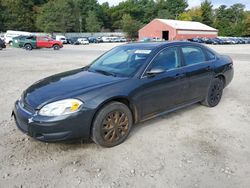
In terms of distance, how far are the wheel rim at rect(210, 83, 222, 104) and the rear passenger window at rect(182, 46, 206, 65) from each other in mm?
740

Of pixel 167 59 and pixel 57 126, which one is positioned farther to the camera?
pixel 167 59

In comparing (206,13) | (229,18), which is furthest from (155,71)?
(229,18)

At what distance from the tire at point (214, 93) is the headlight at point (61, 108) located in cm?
314

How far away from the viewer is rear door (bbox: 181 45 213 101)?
472cm

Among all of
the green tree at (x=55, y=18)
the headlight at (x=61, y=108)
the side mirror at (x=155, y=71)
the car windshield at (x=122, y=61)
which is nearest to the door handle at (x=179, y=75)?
the side mirror at (x=155, y=71)

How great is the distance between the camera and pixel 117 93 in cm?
365

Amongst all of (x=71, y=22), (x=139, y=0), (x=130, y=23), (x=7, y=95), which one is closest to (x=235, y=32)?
(x=130, y=23)

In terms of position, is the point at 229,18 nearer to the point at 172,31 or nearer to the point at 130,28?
the point at 130,28

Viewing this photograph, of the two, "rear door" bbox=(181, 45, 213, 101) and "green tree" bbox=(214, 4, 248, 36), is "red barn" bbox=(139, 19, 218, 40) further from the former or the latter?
"rear door" bbox=(181, 45, 213, 101)

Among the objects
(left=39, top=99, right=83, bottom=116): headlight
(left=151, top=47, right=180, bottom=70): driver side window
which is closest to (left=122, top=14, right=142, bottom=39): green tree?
(left=151, top=47, right=180, bottom=70): driver side window

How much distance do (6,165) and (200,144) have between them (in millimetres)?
2820

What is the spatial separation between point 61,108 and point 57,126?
245 millimetres

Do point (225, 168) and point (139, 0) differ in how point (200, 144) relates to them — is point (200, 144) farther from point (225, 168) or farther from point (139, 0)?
point (139, 0)

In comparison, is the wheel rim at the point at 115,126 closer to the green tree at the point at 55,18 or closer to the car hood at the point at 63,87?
the car hood at the point at 63,87
